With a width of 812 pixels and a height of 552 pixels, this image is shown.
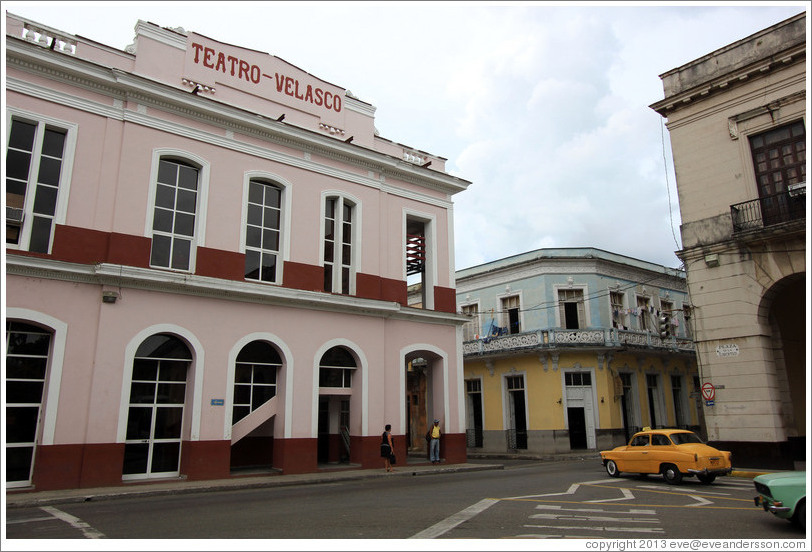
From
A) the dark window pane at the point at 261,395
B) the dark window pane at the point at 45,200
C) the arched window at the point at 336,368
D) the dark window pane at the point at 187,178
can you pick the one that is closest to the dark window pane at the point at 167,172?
the dark window pane at the point at 187,178

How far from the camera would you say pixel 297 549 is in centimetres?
718

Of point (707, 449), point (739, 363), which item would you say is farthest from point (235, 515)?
point (739, 363)

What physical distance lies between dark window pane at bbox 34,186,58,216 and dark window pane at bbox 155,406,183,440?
5.90 m

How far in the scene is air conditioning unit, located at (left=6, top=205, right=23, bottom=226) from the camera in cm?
1398

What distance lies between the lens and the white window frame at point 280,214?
690 inches

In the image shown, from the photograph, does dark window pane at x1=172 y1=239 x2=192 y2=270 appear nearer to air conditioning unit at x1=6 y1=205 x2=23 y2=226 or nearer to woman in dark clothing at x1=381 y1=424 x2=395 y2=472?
air conditioning unit at x1=6 y1=205 x2=23 y2=226

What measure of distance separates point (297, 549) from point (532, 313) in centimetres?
2405

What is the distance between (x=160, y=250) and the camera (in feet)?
52.7

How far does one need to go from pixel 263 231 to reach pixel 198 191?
2.31 metres

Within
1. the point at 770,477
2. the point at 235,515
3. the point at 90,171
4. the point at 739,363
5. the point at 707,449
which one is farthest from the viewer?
the point at 739,363

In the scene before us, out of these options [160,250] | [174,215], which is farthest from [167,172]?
[160,250]

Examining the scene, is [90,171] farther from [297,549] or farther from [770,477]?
[770,477]

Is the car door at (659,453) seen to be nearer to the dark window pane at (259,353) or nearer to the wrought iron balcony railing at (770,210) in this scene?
the wrought iron balcony railing at (770,210)

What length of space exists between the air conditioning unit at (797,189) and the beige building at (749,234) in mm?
29
